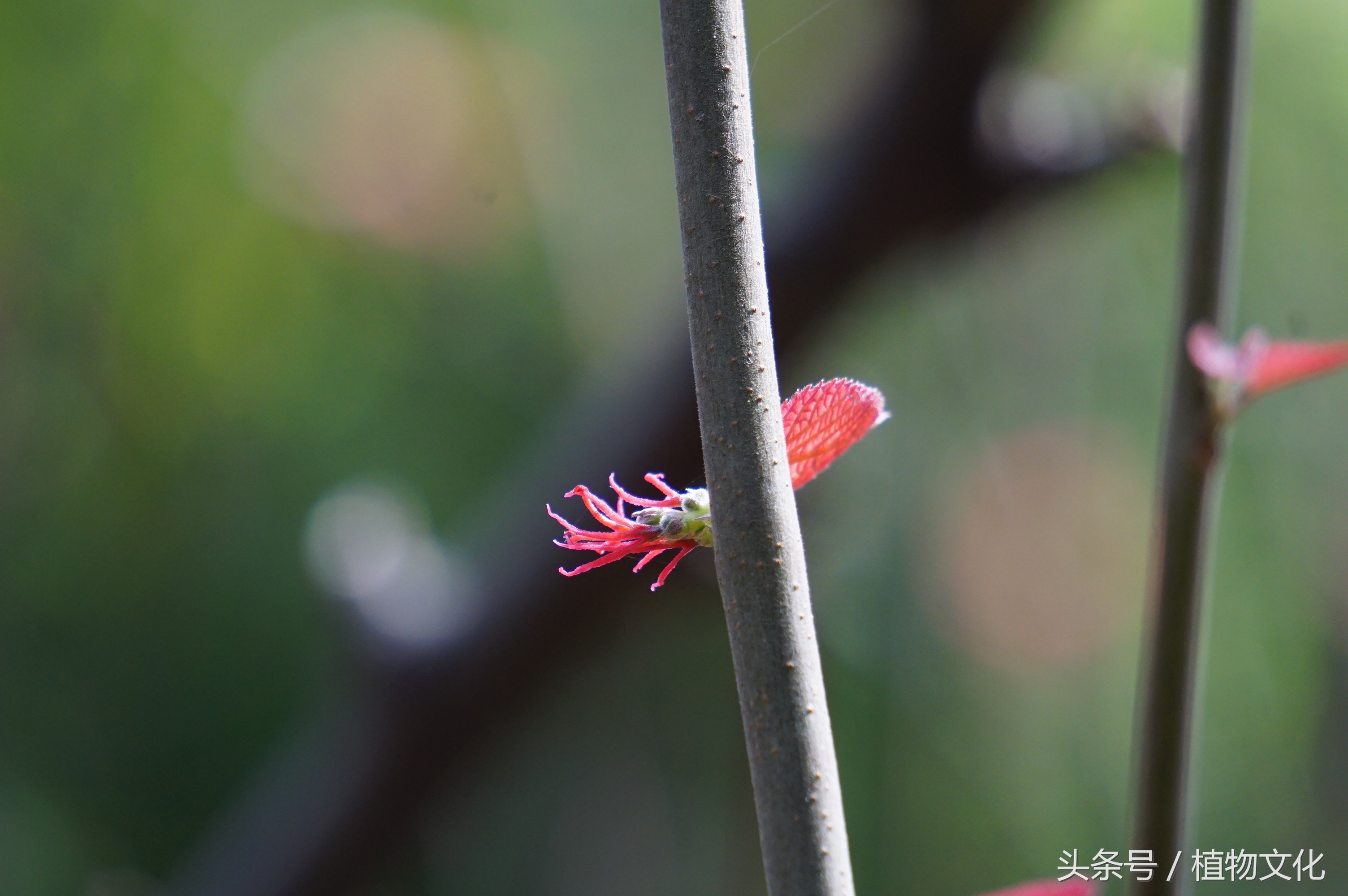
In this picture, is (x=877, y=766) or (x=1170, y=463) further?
(x=877, y=766)

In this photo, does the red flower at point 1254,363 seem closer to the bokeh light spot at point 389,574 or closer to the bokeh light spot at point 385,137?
the bokeh light spot at point 389,574

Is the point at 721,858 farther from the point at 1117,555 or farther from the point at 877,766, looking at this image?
the point at 1117,555

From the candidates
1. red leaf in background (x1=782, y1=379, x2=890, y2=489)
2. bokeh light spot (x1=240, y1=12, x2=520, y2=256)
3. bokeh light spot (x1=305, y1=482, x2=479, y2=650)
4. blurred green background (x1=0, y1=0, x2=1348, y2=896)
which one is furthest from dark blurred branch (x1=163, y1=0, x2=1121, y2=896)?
red leaf in background (x1=782, y1=379, x2=890, y2=489)

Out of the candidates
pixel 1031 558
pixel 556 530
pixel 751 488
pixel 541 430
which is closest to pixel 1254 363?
pixel 751 488

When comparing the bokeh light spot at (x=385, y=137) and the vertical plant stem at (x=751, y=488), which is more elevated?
the bokeh light spot at (x=385, y=137)

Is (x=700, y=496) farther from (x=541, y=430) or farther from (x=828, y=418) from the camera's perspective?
(x=541, y=430)

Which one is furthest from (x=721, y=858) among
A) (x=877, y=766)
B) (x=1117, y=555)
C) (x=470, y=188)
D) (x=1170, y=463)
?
(x=1170, y=463)

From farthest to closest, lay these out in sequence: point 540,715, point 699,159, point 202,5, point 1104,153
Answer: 1. point 202,5
2. point 540,715
3. point 1104,153
4. point 699,159

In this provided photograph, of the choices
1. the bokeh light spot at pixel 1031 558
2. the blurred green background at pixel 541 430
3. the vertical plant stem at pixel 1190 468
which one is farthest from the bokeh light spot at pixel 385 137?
the vertical plant stem at pixel 1190 468
